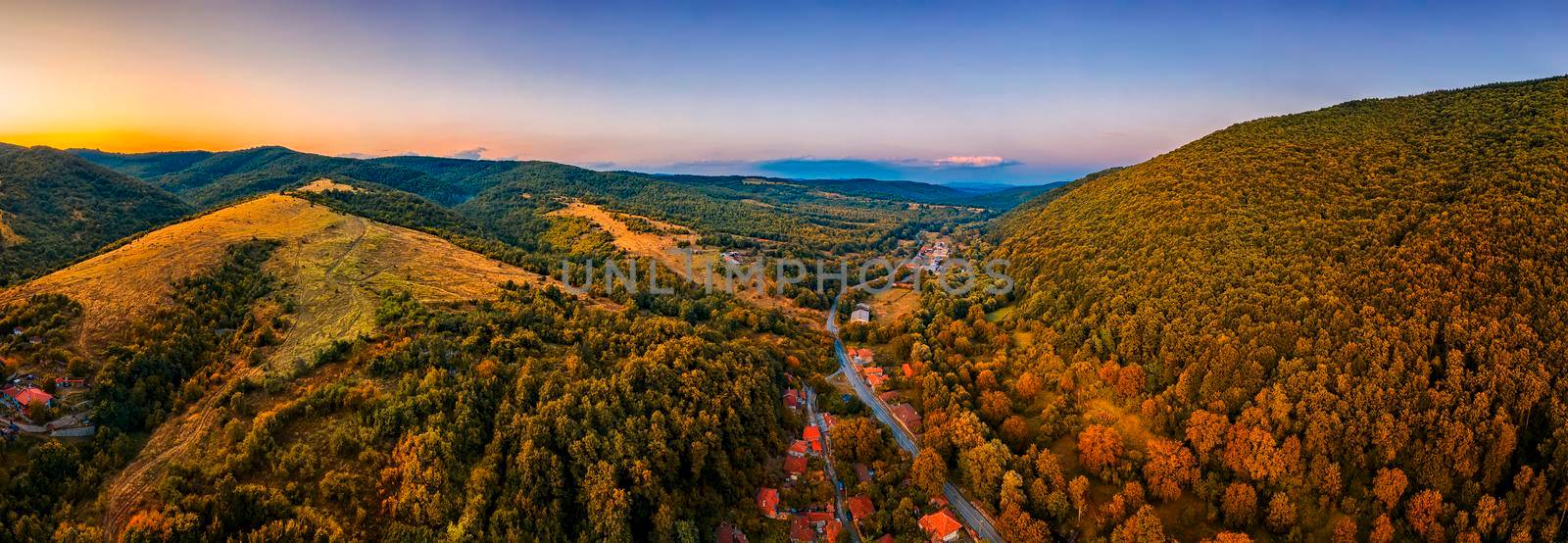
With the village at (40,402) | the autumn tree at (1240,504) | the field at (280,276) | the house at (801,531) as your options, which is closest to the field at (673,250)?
the field at (280,276)

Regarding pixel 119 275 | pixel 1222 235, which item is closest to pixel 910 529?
pixel 1222 235

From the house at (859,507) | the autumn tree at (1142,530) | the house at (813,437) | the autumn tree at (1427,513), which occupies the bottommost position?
the house at (859,507)

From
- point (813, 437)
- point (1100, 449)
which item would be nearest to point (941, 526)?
point (1100, 449)

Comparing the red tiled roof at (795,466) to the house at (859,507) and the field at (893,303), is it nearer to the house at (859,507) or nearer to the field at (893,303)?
the house at (859,507)

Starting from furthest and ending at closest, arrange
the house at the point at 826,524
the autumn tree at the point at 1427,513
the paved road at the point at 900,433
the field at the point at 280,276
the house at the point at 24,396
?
the paved road at the point at 900,433, the house at the point at 826,524, the field at the point at 280,276, the autumn tree at the point at 1427,513, the house at the point at 24,396

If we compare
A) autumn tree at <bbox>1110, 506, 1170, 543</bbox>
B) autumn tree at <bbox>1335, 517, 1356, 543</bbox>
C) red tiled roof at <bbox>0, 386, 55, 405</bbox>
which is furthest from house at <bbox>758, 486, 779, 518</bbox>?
red tiled roof at <bbox>0, 386, 55, 405</bbox>

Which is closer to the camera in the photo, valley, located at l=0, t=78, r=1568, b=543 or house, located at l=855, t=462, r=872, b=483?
valley, located at l=0, t=78, r=1568, b=543

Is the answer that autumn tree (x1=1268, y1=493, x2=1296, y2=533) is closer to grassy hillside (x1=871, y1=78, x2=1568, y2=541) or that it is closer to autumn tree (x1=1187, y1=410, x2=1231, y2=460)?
grassy hillside (x1=871, y1=78, x2=1568, y2=541)

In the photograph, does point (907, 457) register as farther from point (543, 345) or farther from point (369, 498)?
point (369, 498)
